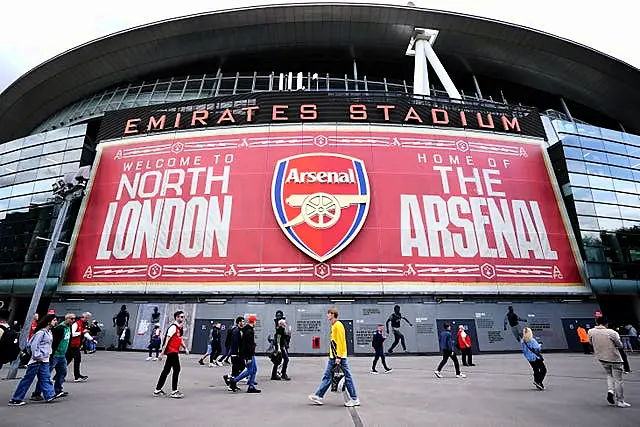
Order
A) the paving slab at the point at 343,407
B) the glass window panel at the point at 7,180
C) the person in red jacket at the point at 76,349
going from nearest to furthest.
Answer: the paving slab at the point at 343,407
the person in red jacket at the point at 76,349
the glass window panel at the point at 7,180

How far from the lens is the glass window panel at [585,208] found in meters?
21.9

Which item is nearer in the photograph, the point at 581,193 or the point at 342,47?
the point at 581,193

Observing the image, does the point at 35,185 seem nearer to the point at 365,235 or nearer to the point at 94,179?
the point at 94,179

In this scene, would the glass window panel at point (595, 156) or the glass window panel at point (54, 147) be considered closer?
the glass window panel at point (595, 156)

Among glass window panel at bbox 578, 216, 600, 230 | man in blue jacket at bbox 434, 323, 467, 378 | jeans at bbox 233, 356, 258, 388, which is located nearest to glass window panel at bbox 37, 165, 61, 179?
jeans at bbox 233, 356, 258, 388

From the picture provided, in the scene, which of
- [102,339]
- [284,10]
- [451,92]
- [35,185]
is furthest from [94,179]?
[451,92]

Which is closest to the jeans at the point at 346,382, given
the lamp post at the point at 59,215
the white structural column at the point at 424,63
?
the lamp post at the point at 59,215

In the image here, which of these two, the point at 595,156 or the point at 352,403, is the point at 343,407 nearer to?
the point at 352,403

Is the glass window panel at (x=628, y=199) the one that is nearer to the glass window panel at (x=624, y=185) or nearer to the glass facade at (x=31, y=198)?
the glass window panel at (x=624, y=185)

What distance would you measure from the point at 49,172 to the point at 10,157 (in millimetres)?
5396

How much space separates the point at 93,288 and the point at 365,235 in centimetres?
1564

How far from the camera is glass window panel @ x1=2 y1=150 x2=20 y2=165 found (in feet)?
88.0

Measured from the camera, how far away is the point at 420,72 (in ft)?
90.7

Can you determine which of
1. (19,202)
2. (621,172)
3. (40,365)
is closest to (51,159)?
(19,202)
